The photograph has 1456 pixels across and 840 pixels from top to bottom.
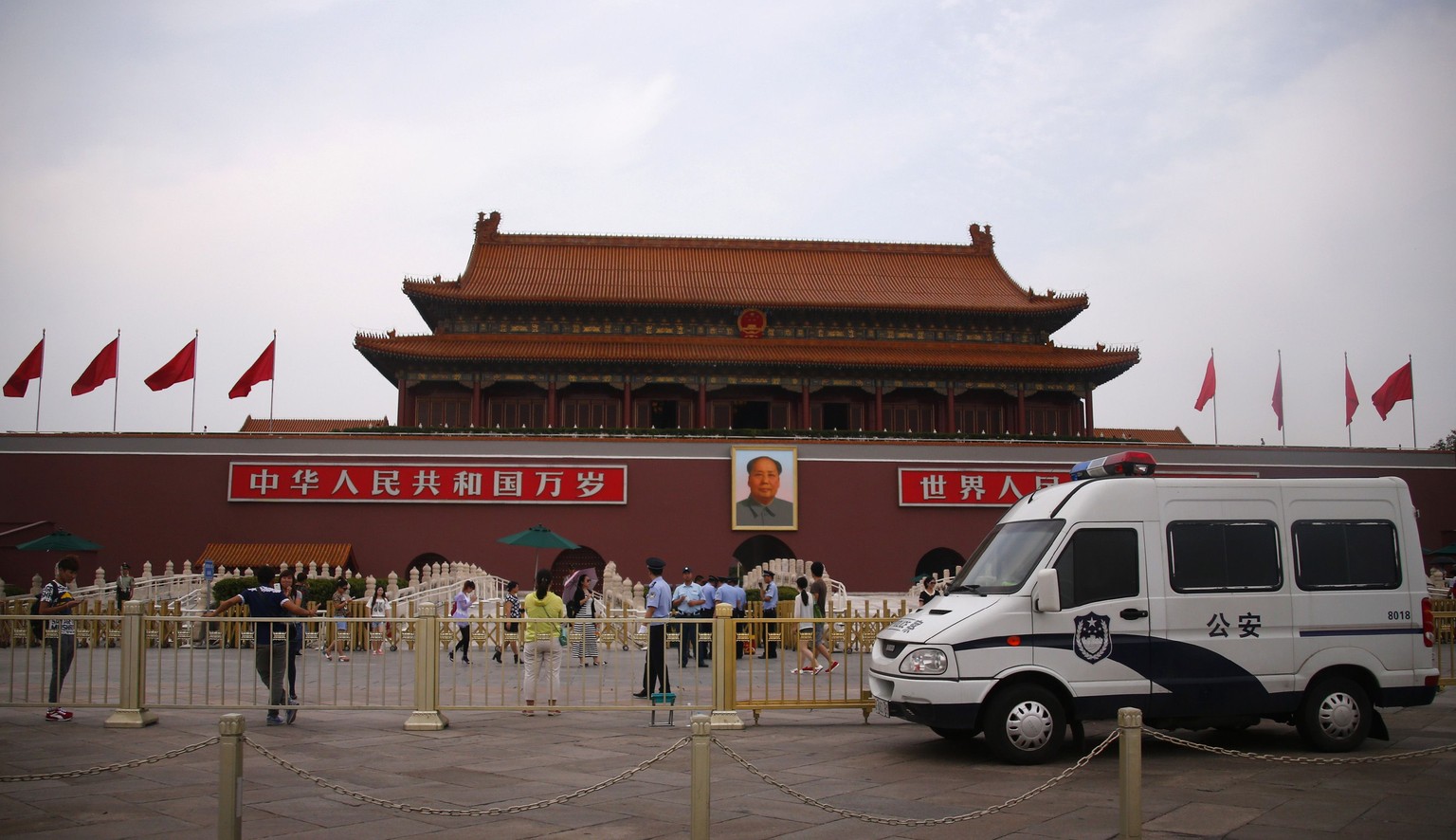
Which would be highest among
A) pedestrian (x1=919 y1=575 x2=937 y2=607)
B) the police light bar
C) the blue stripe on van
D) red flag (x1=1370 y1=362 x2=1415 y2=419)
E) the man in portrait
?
red flag (x1=1370 y1=362 x2=1415 y2=419)

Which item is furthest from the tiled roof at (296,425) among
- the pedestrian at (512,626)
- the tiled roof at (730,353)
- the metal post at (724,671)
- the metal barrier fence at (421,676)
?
the metal post at (724,671)

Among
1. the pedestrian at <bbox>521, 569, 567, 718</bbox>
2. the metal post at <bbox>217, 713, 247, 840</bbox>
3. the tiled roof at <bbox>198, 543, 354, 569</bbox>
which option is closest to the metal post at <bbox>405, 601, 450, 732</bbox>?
the pedestrian at <bbox>521, 569, 567, 718</bbox>

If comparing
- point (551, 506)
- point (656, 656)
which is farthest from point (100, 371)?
point (656, 656)

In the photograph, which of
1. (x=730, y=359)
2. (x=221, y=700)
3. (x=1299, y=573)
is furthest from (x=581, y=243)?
(x=1299, y=573)

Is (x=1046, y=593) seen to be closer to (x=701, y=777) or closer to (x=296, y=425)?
(x=701, y=777)

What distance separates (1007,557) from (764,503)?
17.7 meters

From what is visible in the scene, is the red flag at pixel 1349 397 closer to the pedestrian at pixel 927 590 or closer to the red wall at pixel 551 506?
the red wall at pixel 551 506

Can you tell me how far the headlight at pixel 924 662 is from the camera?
25.7ft

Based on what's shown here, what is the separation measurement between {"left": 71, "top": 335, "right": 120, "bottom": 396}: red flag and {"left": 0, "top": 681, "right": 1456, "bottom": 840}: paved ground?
17025mm

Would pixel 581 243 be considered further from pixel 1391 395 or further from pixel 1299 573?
pixel 1299 573

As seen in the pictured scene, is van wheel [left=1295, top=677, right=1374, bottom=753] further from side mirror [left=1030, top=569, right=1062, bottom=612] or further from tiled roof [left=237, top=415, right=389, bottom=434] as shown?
tiled roof [left=237, top=415, right=389, bottom=434]

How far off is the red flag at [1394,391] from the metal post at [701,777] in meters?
26.7

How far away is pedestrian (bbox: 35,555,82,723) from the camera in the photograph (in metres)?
9.39

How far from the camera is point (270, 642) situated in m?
9.34
